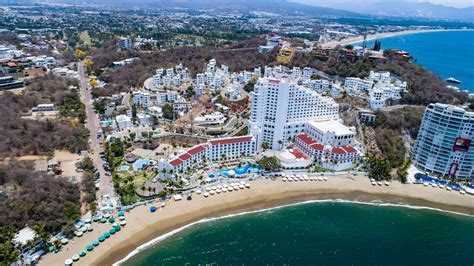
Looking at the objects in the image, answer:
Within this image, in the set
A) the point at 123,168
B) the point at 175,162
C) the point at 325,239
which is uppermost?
the point at 175,162

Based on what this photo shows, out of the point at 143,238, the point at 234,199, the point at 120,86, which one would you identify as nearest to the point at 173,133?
the point at 234,199

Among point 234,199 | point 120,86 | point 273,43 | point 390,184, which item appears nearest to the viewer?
point 234,199

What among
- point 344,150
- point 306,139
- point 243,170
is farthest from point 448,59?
point 243,170

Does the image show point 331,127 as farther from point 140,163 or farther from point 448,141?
point 140,163

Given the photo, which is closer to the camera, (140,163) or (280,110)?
(140,163)

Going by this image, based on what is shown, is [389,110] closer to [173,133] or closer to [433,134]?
[433,134]

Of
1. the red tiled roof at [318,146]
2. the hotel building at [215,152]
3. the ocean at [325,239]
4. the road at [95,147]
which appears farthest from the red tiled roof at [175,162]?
the red tiled roof at [318,146]
